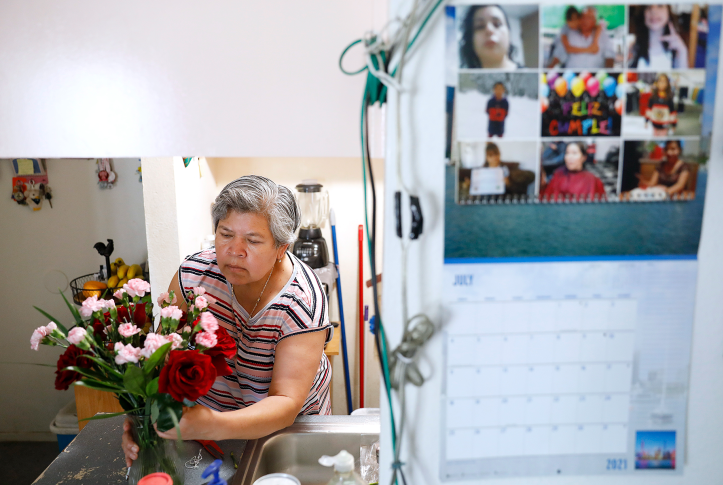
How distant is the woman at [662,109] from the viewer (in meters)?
0.52

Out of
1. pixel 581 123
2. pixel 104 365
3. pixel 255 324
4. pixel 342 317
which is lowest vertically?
pixel 342 317

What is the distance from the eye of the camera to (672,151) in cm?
54

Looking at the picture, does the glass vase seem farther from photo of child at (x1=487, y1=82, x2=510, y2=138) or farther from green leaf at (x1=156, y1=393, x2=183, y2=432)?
photo of child at (x1=487, y1=82, x2=510, y2=138)

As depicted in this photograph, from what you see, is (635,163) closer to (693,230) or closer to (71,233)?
(693,230)

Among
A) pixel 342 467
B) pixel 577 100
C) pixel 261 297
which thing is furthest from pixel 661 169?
pixel 261 297

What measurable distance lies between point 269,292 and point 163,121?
88 cm

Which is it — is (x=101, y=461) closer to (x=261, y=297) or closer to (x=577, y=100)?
(x=261, y=297)

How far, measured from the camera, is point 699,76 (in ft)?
1.73

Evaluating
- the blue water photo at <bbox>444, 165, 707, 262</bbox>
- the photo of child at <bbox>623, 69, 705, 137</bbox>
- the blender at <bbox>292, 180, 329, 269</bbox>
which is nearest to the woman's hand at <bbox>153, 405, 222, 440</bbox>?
the blue water photo at <bbox>444, 165, 707, 262</bbox>

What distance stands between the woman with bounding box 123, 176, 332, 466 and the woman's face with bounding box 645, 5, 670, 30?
3.48 ft

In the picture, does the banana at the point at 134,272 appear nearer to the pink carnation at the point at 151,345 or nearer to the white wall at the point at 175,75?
the pink carnation at the point at 151,345

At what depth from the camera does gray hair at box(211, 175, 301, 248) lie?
1437 millimetres

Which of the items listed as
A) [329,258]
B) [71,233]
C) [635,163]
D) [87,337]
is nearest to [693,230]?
[635,163]

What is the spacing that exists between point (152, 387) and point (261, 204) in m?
0.68
